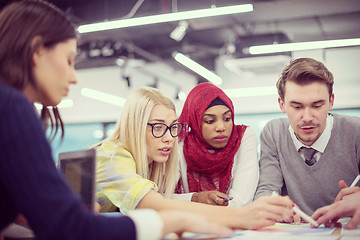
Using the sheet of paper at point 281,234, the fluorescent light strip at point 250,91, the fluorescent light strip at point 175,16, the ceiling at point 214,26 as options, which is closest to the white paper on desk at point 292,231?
the sheet of paper at point 281,234

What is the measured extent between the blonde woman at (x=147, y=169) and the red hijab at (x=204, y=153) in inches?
7.9

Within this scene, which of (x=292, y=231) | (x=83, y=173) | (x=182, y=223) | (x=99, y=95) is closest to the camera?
(x=182, y=223)

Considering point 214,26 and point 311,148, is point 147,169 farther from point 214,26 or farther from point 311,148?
point 214,26

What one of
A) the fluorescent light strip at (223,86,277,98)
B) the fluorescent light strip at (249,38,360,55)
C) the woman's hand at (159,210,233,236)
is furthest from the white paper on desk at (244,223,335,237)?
the fluorescent light strip at (223,86,277,98)

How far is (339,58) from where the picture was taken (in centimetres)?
862

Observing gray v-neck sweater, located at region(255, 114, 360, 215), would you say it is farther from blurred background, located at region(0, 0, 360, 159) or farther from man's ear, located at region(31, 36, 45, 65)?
blurred background, located at region(0, 0, 360, 159)

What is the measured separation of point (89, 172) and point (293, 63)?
138 centimetres

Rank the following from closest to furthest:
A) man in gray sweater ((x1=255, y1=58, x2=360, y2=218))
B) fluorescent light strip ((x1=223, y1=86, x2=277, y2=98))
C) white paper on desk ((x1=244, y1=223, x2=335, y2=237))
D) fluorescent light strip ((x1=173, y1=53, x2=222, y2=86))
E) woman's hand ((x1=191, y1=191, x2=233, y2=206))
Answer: white paper on desk ((x1=244, y1=223, x2=335, y2=237)) → woman's hand ((x1=191, y1=191, x2=233, y2=206)) → man in gray sweater ((x1=255, y1=58, x2=360, y2=218)) → fluorescent light strip ((x1=173, y1=53, x2=222, y2=86)) → fluorescent light strip ((x1=223, y1=86, x2=277, y2=98))

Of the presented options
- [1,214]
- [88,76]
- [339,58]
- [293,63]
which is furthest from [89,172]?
[88,76]

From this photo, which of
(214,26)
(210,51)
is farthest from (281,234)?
(210,51)

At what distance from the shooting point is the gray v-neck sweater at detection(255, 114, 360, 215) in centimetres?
189

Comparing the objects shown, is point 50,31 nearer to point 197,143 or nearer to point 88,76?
point 197,143

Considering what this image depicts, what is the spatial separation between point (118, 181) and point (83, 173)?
444mm

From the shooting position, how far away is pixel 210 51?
8539mm
